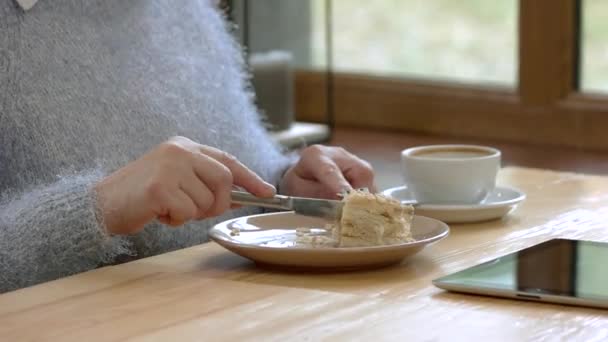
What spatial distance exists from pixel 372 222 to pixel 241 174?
0.15m

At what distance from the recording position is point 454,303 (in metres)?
0.92

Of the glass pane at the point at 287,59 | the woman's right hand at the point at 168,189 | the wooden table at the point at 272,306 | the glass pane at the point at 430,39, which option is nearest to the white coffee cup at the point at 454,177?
the wooden table at the point at 272,306

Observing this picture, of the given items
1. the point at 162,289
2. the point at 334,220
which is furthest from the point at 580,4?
the point at 162,289

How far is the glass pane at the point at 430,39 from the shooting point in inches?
141

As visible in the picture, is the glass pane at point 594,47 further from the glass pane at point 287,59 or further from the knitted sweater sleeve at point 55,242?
the knitted sweater sleeve at point 55,242

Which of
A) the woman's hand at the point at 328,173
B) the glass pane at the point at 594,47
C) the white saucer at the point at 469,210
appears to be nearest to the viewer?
the white saucer at the point at 469,210

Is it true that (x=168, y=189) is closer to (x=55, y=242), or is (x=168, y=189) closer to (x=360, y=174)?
(x=55, y=242)

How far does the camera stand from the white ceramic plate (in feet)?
3.30

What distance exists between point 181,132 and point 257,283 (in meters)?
0.47

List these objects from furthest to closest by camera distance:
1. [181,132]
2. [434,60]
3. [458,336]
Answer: [434,60] → [181,132] → [458,336]

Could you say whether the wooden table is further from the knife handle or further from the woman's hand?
the woman's hand

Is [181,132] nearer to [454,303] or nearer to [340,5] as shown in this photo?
[454,303]

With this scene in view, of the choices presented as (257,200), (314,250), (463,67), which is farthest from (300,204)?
(463,67)

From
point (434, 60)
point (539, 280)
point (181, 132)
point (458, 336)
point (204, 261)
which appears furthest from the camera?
point (434, 60)
